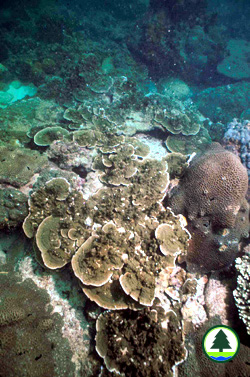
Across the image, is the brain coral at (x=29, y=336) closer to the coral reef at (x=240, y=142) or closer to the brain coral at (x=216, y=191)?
the brain coral at (x=216, y=191)

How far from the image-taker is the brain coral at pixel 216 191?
4.28 metres

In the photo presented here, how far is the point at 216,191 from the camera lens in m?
4.30

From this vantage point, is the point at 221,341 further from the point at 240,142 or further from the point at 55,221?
the point at 240,142

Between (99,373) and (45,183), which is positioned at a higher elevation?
(45,183)

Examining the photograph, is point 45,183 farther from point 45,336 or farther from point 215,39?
point 215,39

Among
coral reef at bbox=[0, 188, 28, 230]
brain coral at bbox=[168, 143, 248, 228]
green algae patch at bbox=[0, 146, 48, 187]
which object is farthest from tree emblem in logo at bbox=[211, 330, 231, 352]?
green algae patch at bbox=[0, 146, 48, 187]

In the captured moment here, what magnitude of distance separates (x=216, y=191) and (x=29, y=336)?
4753 millimetres

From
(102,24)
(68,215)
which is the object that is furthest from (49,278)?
(102,24)

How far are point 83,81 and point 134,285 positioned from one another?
11012 mm

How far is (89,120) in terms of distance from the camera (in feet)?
25.1

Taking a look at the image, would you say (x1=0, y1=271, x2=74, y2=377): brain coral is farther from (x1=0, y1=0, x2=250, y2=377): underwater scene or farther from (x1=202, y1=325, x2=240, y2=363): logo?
(x1=202, y1=325, x2=240, y2=363): logo

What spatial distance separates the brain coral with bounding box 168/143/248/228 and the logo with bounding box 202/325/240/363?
6.99 feet

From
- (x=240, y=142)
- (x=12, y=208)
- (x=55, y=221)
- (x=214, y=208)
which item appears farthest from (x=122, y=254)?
(x=240, y=142)

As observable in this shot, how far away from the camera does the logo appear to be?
350 centimetres
